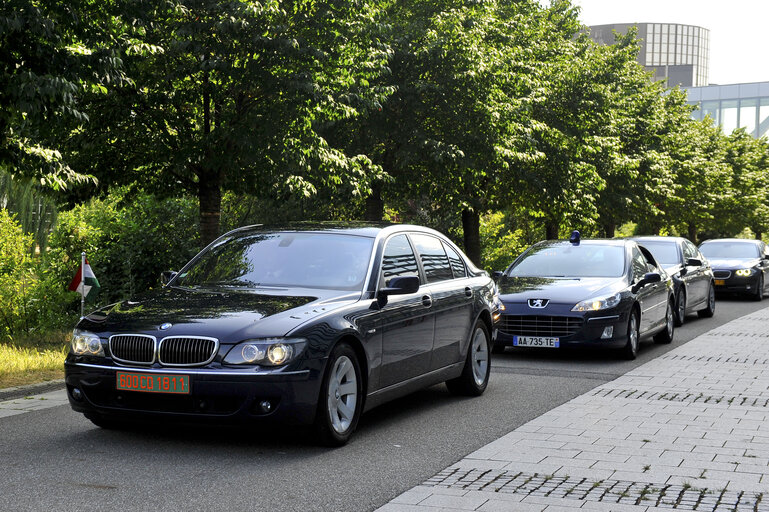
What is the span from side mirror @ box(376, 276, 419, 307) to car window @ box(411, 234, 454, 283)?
41.1 inches

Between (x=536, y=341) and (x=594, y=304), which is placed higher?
(x=594, y=304)

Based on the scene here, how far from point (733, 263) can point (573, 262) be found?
13.4 m

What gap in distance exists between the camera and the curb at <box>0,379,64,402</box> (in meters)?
8.77

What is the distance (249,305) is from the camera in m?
6.71

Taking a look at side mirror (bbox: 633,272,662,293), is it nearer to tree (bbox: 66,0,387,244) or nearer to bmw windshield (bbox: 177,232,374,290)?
tree (bbox: 66,0,387,244)

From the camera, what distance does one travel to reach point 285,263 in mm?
7559

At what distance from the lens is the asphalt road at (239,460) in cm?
523

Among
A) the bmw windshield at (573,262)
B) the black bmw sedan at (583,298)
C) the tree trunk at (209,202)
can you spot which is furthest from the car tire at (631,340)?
the tree trunk at (209,202)

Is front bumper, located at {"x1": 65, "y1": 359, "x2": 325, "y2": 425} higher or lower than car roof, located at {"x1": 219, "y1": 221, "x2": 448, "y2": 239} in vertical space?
lower

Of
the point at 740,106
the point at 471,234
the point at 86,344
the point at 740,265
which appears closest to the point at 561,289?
the point at 86,344

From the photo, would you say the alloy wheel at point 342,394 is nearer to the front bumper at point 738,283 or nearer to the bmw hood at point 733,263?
the front bumper at point 738,283

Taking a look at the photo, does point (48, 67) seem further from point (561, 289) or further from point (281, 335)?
point (561, 289)

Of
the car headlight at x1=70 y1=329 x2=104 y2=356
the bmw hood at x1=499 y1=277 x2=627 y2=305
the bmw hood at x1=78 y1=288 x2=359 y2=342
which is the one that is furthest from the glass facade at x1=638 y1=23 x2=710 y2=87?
the car headlight at x1=70 y1=329 x2=104 y2=356

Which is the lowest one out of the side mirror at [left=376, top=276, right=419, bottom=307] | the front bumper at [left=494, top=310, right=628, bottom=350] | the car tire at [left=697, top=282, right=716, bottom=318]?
the car tire at [left=697, top=282, right=716, bottom=318]
